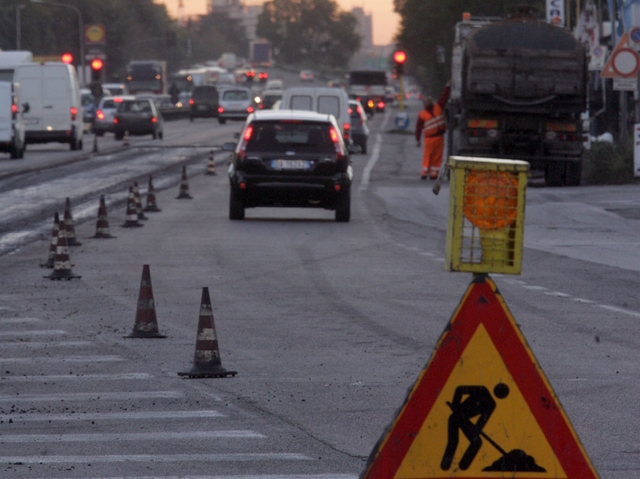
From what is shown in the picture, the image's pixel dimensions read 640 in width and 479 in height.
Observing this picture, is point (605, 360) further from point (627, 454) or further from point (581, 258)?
point (581, 258)

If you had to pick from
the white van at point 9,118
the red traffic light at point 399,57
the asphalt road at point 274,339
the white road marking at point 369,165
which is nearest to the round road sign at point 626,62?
the white road marking at point 369,165

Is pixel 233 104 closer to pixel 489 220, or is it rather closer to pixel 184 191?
pixel 184 191

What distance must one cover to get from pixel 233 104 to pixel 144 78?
24656mm

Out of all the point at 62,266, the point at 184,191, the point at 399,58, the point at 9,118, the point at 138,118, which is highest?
the point at 399,58

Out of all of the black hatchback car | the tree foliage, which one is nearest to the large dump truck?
the black hatchback car

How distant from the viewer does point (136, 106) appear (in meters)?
53.5

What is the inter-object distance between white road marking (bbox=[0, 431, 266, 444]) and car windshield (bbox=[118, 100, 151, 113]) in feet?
153

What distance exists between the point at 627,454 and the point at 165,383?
2.95 metres

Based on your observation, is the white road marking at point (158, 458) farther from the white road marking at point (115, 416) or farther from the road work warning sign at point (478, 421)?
the road work warning sign at point (478, 421)

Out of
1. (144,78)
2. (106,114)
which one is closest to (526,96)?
(106,114)

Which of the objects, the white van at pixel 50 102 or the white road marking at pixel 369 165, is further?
the white van at pixel 50 102

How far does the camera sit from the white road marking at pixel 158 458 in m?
6.57

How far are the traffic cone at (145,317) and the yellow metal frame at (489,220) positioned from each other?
5455 mm

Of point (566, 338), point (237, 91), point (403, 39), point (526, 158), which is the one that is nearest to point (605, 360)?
point (566, 338)
